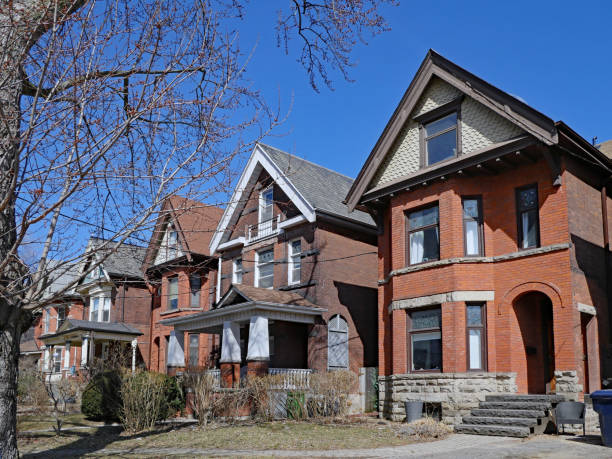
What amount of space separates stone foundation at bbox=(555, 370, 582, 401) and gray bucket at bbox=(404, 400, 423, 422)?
3.58 metres

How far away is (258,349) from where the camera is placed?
20.2 m

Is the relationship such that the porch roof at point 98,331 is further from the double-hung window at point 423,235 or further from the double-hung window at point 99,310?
the double-hung window at point 423,235

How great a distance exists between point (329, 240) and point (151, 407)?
9.67 meters

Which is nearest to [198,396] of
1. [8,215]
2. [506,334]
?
[506,334]

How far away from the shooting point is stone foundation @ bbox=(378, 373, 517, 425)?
15719 mm

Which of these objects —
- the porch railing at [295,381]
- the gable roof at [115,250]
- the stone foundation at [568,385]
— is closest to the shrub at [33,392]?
the porch railing at [295,381]

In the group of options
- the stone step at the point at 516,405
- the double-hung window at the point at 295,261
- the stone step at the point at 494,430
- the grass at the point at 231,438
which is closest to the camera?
the grass at the point at 231,438

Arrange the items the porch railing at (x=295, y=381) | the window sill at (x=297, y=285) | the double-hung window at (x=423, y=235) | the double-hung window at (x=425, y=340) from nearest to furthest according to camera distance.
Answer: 1. the double-hung window at (x=425, y=340)
2. the double-hung window at (x=423, y=235)
3. the porch railing at (x=295, y=381)
4. the window sill at (x=297, y=285)

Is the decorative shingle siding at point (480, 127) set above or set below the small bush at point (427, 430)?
above

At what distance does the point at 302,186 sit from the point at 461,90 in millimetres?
8361

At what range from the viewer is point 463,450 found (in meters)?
11.6

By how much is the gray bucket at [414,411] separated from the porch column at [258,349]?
5.19m

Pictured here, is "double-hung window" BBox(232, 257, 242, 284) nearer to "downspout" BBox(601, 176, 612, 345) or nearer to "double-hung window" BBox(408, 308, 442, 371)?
"double-hung window" BBox(408, 308, 442, 371)

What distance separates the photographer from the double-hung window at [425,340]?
55.8 feet
